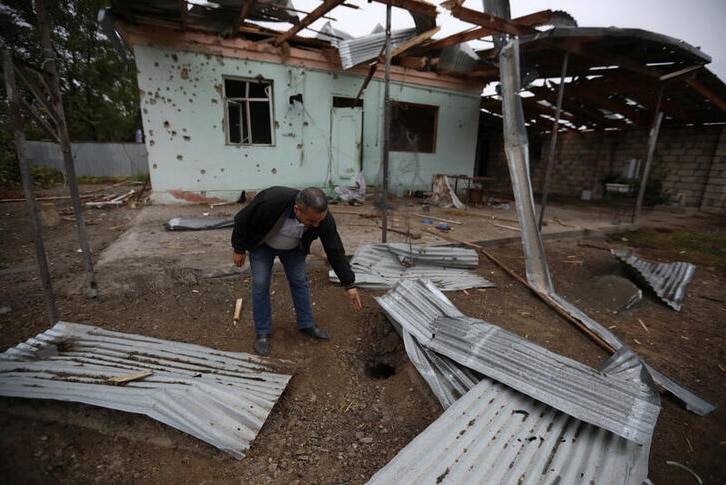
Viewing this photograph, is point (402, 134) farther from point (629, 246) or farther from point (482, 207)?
point (629, 246)

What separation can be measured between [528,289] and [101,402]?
435 centimetres

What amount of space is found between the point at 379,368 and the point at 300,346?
29.6 inches

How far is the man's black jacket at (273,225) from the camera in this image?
241 cm

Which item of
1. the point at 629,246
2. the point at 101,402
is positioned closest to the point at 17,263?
the point at 101,402

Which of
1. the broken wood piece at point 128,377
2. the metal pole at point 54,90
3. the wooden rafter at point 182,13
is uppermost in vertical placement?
the wooden rafter at point 182,13

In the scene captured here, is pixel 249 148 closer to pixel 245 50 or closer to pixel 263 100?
pixel 263 100

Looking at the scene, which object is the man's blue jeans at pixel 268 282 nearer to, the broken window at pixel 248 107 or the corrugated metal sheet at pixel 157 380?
the corrugated metal sheet at pixel 157 380

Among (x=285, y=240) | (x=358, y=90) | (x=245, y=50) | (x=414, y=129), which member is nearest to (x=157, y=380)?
(x=285, y=240)

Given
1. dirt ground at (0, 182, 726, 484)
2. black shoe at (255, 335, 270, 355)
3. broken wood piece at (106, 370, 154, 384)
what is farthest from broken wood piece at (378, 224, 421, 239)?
broken wood piece at (106, 370, 154, 384)

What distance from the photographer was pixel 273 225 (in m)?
2.47

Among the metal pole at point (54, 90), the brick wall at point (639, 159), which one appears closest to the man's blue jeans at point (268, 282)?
the metal pole at point (54, 90)

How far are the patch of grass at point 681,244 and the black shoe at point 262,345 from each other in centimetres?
690

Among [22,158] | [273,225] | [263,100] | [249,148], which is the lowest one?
[273,225]

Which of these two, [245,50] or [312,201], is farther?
[245,50]
